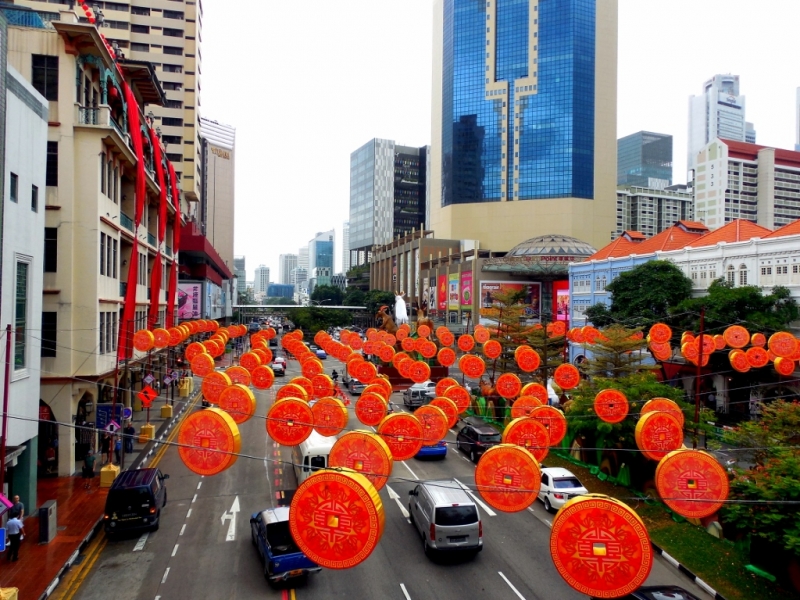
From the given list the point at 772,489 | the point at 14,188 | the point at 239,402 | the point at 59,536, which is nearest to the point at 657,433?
the point at 772,489

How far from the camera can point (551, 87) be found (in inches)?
4350

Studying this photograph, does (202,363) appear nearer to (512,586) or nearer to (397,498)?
(397,498)

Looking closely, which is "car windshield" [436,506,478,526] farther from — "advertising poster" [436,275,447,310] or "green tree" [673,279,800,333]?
"advertising poster" [436,275,447,310]

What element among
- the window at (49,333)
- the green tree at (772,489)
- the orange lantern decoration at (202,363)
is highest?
the window at (49,333)

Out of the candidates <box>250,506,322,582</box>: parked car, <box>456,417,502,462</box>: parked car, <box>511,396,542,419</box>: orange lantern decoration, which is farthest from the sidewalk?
<box>456,417,502,462</box>: parked car

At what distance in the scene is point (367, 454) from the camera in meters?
11.1

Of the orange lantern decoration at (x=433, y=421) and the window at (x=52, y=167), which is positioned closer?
the orange lantern decoration at (x=433, y=421)

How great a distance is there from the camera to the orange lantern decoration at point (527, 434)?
44.3 ft

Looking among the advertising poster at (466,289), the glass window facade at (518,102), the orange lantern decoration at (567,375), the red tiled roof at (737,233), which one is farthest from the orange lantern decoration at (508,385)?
the glass window facade at (518,102)

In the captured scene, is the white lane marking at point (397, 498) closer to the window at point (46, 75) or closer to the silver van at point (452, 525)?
the silver van at point (452, 525)

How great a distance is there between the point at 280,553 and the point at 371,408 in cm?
548

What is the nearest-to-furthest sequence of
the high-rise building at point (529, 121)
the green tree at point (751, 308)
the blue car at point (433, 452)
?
the blue car at point (433, 452) → the green tree at point (751, 308) → the high-rise building at point (529, 121)

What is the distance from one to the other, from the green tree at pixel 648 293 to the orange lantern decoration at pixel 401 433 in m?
27.5

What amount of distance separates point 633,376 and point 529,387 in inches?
179
